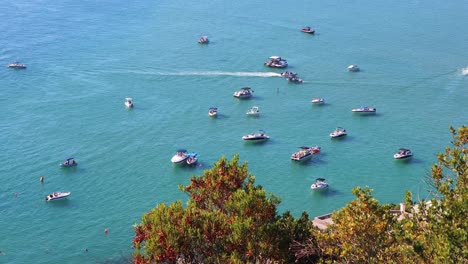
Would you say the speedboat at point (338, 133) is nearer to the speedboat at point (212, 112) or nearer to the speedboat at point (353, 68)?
the speedboat at point (212, 112)

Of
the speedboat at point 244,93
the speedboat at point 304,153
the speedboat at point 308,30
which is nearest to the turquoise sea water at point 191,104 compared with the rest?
the speedboat at point 304,153

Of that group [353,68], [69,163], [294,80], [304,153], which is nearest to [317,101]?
[294,80]

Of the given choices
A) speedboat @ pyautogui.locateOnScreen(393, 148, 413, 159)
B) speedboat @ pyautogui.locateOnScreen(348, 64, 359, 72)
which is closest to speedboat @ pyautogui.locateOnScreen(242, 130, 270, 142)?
speedboat @ pyautogui.locateOnScreen(393, 148, 413, 159)

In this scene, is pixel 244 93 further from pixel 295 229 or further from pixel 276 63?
pixel 295 229

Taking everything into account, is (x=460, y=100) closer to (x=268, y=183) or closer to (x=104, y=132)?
(x=268, y=183)

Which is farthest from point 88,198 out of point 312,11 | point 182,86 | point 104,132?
point 312,11
